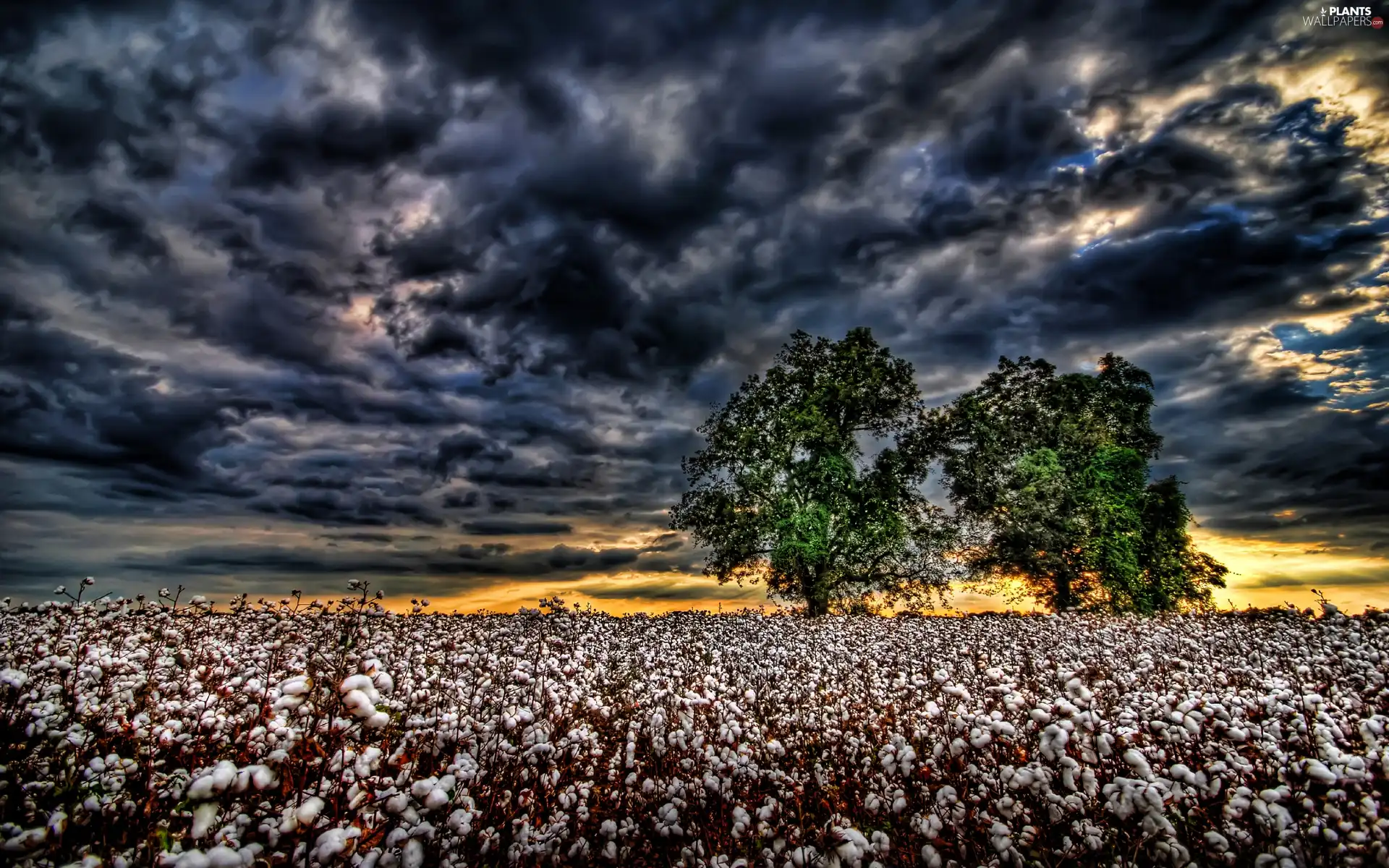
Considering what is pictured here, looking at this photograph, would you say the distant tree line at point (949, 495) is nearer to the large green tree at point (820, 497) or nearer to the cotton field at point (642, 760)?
the large green tree at point (820, 497)

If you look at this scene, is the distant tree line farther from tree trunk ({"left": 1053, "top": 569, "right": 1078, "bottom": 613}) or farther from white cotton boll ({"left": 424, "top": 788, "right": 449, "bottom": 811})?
white cotton boll ({"left": 424, "top": 788, "right": 449, "bottom": 811})

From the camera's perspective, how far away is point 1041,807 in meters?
5.40

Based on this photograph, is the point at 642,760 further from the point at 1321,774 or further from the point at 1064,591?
the point at 1064,591

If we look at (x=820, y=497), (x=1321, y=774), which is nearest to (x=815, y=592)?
(x=820, y=497)

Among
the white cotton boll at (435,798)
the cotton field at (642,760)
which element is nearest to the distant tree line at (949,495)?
the cotton field at (642,760)

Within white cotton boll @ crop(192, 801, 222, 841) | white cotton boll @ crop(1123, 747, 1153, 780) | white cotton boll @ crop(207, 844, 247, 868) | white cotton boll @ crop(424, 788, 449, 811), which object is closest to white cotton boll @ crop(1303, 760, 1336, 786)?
white cotton boll @ crop(1123, 747, 1153, 780)

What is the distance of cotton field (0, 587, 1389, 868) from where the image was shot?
4230mm

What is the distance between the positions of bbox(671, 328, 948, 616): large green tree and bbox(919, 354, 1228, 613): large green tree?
13.2 feet

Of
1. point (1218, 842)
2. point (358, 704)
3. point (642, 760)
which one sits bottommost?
point (642, 760)

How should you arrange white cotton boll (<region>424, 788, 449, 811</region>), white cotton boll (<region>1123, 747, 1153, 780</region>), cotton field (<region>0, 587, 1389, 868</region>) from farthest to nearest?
white cotton boll (<region>1123, 747, 1153, 780</region>) < cotton field (<region>0, 587, 1389, 868</region>) < white cotton boll (<region>424, 788, 449, 811</region>)

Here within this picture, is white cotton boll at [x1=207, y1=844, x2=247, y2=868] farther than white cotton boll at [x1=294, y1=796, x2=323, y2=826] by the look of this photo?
No

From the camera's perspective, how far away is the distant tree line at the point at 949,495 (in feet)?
92.7

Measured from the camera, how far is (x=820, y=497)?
28391 mm

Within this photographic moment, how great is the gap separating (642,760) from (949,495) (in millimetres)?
30636
